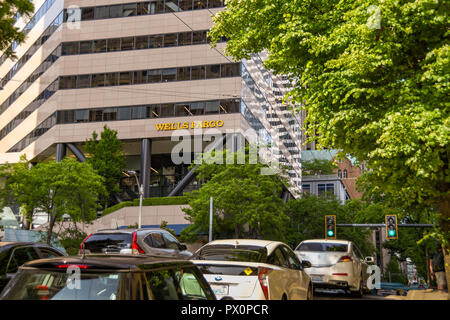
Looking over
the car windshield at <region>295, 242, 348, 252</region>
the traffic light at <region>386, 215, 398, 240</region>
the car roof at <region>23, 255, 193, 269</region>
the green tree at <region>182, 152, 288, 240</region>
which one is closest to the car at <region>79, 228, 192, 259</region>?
the car windshield at <region>295, 242, 348, 252</region>

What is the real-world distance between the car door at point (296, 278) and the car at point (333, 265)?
4490mm

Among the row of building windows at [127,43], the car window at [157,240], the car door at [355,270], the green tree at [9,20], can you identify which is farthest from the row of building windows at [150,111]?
the green tree at [9,20]

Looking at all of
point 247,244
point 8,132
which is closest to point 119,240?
point 247,244

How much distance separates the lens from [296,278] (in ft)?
28.7

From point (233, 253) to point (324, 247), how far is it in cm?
720

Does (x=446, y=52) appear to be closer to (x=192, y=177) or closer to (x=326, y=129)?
(x=326, y=129)

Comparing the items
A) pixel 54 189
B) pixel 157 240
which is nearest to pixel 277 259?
pixel 157 240

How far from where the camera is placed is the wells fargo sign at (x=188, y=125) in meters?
44.8

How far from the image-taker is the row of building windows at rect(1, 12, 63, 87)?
52375 millimetres

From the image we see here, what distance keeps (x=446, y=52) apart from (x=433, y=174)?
235 centimetres

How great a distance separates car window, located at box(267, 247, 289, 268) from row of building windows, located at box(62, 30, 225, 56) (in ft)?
133

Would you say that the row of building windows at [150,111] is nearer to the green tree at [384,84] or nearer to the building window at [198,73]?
the building window at [198,73]

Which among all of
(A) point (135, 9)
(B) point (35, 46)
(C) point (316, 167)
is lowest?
(C) point (316, 167)

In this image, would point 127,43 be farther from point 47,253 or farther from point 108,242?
point 47,253
